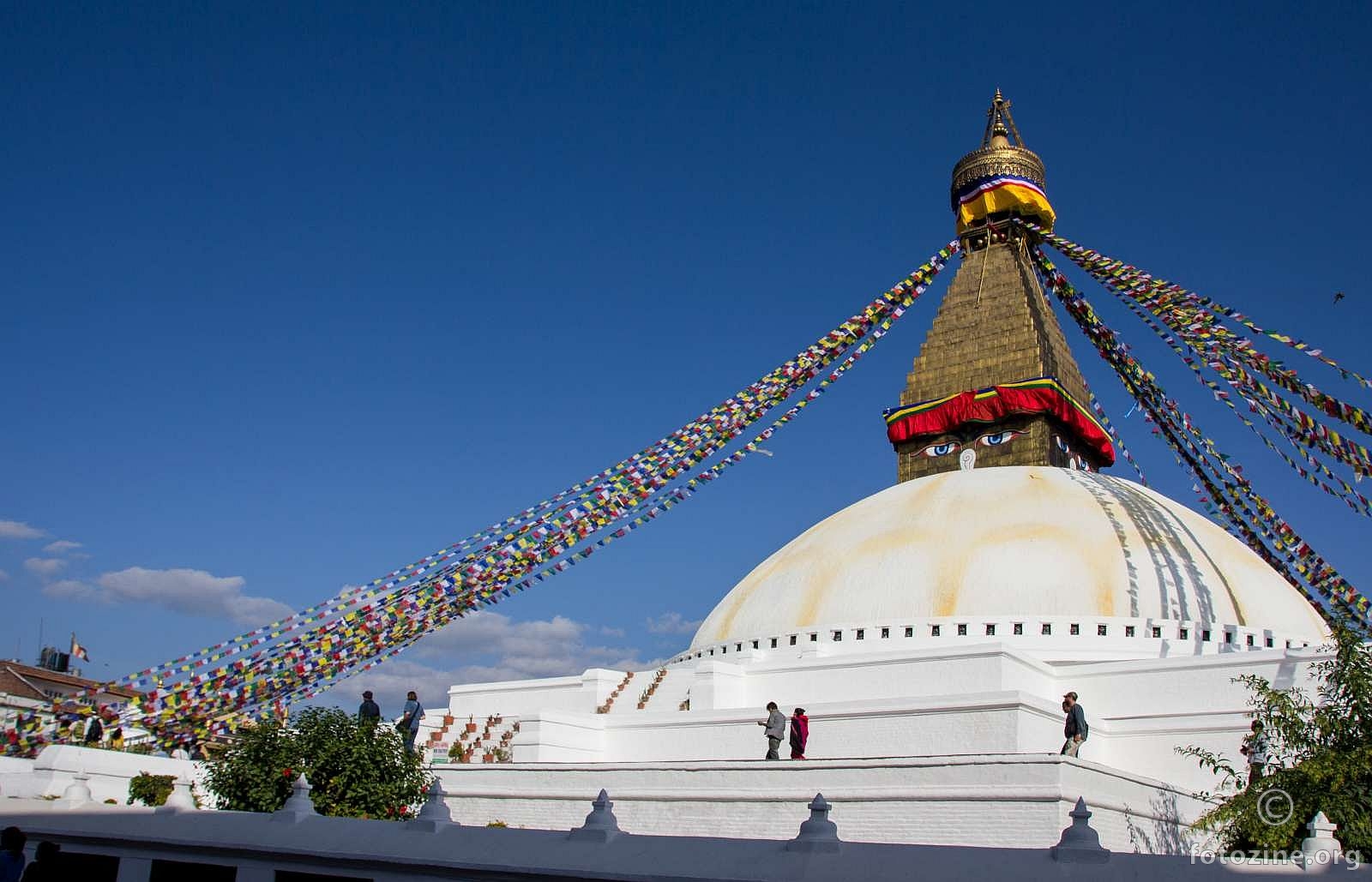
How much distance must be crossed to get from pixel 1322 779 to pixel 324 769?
8291 mm

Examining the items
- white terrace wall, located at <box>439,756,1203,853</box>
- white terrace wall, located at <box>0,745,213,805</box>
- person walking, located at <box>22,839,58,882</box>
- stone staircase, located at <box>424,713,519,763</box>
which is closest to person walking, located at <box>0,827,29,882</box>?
person walking, located at <box>22,839,58,882</box>

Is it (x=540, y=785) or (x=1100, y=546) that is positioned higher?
(x=1100, y=546)

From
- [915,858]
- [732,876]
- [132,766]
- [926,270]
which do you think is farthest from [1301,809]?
[926,270]

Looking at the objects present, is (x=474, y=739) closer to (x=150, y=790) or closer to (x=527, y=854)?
(x=150, y=790)

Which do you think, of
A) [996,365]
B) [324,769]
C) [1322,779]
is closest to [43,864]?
[324,769]

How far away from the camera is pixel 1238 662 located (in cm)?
1421

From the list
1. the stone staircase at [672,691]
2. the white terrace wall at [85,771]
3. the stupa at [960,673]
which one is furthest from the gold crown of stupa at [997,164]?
the white terrace wall at [85,771]

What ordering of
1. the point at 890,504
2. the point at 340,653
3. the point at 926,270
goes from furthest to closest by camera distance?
the point at 926,270, the point at 890,504, the point at 340,653

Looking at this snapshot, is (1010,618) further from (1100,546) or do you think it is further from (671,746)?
(671,746)

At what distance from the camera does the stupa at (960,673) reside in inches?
445

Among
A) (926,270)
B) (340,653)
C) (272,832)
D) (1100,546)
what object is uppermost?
(926,270)

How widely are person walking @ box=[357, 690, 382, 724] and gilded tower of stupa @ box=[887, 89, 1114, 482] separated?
1461 cm

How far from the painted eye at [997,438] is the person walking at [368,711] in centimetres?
1491

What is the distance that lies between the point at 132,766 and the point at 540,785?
5875 mm
